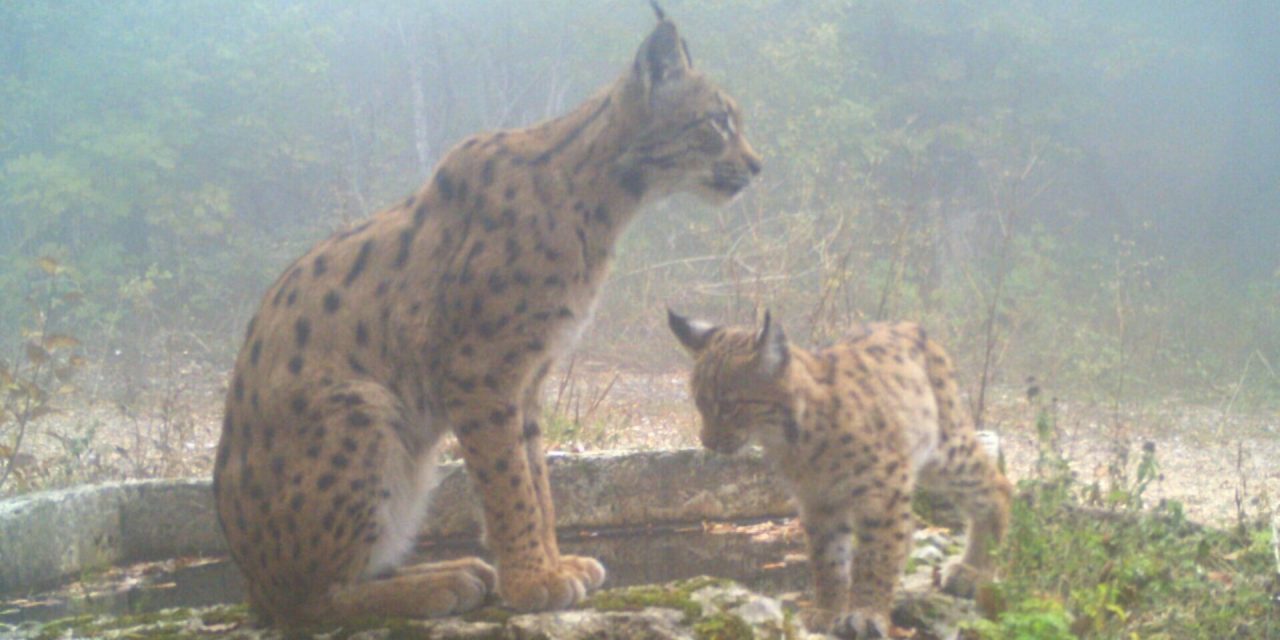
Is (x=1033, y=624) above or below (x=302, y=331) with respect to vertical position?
below

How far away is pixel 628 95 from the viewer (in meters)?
4.56

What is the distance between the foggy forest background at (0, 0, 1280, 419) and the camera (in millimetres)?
12367

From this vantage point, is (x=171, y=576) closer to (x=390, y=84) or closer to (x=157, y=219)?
(x=157, y=219)

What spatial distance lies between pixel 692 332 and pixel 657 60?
3.63 feet

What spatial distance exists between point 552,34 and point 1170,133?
10.6 metres

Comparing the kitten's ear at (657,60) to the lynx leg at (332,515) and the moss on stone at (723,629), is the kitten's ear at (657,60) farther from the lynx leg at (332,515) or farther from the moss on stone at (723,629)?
the moss on stone at (723,629)

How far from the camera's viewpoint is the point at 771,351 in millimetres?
4617

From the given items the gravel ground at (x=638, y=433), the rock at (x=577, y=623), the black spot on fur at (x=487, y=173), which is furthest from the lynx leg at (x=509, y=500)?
the gravel ground at (x=638, y=433)

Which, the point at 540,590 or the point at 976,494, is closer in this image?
the point at 540,590

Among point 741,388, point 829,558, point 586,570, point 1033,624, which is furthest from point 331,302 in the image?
point 1033,624

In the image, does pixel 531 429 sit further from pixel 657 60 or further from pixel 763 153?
pixel 763 153

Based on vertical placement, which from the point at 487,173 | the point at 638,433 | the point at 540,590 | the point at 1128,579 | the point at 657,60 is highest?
the point at 657,60

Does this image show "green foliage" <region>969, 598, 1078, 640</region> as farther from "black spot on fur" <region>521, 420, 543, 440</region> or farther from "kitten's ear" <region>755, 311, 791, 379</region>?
"black spot on fur" <region>521, 420, 543, 440</region>

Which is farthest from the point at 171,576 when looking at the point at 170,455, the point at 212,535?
the point at 170,455
